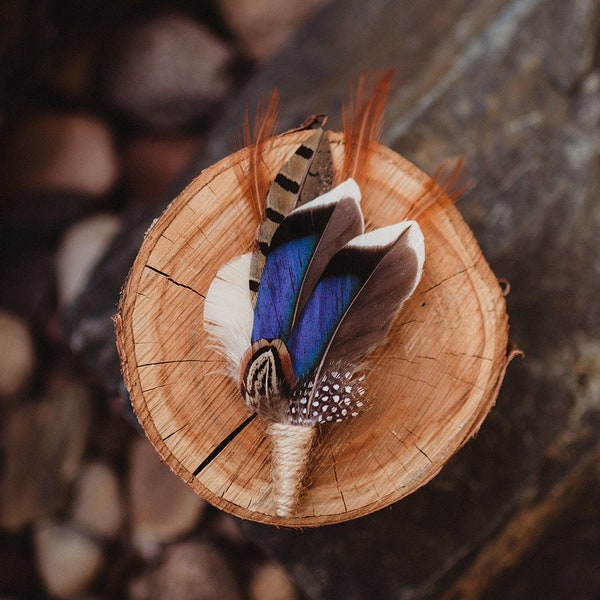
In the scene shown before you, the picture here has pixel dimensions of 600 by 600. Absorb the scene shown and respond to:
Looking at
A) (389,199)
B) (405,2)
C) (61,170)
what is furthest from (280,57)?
(389,199)

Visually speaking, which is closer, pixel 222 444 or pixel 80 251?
pixel 222 444

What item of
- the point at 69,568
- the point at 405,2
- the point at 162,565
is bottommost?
the point at 69,568

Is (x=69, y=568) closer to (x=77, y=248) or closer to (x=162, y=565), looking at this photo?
(x=162, y=565)

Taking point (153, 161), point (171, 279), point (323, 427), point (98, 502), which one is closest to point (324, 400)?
point (323, 427)

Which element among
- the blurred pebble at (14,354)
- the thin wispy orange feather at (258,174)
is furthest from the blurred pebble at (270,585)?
the thin wispy orange feather at (258,174)

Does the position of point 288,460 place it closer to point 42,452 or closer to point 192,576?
point 192,576

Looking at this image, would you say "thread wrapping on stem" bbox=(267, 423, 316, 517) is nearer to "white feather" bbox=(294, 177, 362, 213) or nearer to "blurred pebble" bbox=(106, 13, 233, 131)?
"white feather" bbox=(294, 177, 362, 213)
